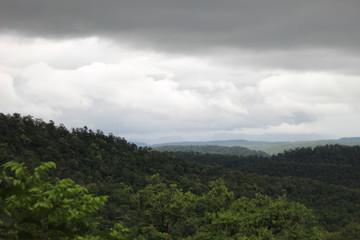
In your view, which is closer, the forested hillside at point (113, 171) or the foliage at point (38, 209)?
the foliage at point (38, 209)

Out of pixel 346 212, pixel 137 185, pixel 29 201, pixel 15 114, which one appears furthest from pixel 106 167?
pixel 29 201

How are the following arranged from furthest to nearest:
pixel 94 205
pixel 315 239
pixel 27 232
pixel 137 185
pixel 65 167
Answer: pixel 137 185, pixel 65 167, pixel 315 239, pixel 94 205, pixel 27 232

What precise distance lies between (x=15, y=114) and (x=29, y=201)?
16444 centimetres

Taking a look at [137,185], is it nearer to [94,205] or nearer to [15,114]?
[15,114]

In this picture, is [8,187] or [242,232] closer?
[8,187]

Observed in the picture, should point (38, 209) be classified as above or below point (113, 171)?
above

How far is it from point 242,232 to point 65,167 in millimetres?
118966

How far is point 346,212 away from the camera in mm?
169875

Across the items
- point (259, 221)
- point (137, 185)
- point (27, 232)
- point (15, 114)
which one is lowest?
point (137, 185)

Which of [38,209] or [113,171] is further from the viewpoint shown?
[113,171]

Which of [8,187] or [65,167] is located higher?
[8,187]

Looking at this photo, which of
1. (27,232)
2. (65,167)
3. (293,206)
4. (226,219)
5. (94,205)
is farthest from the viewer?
(65,167)

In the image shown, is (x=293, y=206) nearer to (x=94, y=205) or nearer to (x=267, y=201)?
(x=267, y=201)

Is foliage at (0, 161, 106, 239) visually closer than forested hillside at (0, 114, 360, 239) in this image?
Yes
